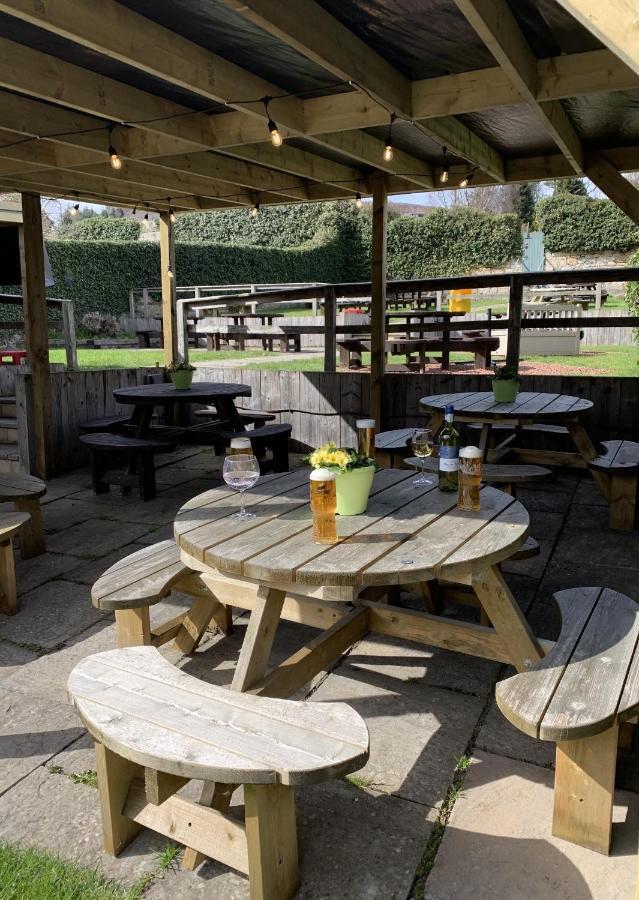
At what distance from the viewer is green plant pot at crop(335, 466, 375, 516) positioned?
2.03 meters

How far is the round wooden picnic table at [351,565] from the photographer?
1.71 metres

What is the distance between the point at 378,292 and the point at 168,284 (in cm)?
244

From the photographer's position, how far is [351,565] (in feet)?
5.59

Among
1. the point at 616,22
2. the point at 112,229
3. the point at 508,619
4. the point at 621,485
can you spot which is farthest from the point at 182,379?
the point at 112,229

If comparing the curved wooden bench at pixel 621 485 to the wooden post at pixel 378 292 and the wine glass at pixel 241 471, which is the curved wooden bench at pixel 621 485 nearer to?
the wooden post at pixel 378 292

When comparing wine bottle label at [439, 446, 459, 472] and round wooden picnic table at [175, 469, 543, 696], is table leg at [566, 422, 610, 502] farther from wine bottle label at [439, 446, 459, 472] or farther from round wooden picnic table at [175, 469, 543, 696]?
wine bottle label at [439, 446, 459, 472]

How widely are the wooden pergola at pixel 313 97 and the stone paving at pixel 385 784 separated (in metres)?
1.67

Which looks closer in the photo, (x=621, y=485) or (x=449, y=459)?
(x=449, y=459)

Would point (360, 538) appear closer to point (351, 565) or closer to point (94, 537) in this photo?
point (351, 565)

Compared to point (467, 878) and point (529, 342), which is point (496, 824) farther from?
point (529, 342)

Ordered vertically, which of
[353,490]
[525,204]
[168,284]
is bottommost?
[353,490]

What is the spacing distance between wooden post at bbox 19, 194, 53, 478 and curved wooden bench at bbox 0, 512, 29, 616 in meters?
2.62

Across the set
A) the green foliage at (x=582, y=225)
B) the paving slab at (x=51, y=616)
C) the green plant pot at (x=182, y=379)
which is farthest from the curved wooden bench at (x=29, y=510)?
the green foliage at (x=582, y=225)

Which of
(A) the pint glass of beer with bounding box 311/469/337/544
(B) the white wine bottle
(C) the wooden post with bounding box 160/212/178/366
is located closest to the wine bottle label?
(B) the white wine bottle
